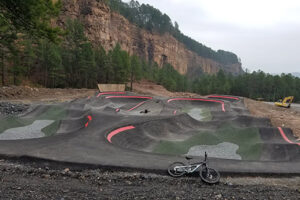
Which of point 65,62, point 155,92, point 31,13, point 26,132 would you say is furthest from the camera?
point 155,92

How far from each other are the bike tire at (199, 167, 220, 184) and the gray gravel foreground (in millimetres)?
202

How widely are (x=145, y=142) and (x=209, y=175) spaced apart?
18.1 ft

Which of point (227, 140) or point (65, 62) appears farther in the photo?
point (65, 62)

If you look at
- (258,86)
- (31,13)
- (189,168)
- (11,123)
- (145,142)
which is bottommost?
(145,142)

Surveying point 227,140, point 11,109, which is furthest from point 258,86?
point 11,109

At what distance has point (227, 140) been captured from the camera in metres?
13.1

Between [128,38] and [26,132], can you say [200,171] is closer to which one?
[26,132]

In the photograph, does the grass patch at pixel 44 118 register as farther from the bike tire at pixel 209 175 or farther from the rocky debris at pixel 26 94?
the bike tire at pixel 209 175

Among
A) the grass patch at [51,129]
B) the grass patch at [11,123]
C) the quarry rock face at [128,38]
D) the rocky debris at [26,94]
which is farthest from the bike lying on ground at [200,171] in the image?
the quarry rock face at [128,38]

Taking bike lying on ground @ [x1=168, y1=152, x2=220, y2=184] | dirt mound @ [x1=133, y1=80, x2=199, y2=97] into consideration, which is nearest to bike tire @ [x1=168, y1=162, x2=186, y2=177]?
bike lying on ground @ [x1=168, y1=152, x2=220, y2=184]

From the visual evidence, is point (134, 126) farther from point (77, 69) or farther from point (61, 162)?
point (77, 69)

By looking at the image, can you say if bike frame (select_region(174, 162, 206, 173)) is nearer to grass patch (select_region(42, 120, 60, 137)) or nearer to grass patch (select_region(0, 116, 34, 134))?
grass patch (select_region(42, 120, 60, 137))

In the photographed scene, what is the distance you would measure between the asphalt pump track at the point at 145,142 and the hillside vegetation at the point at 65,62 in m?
7.88

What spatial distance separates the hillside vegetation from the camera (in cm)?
1560
